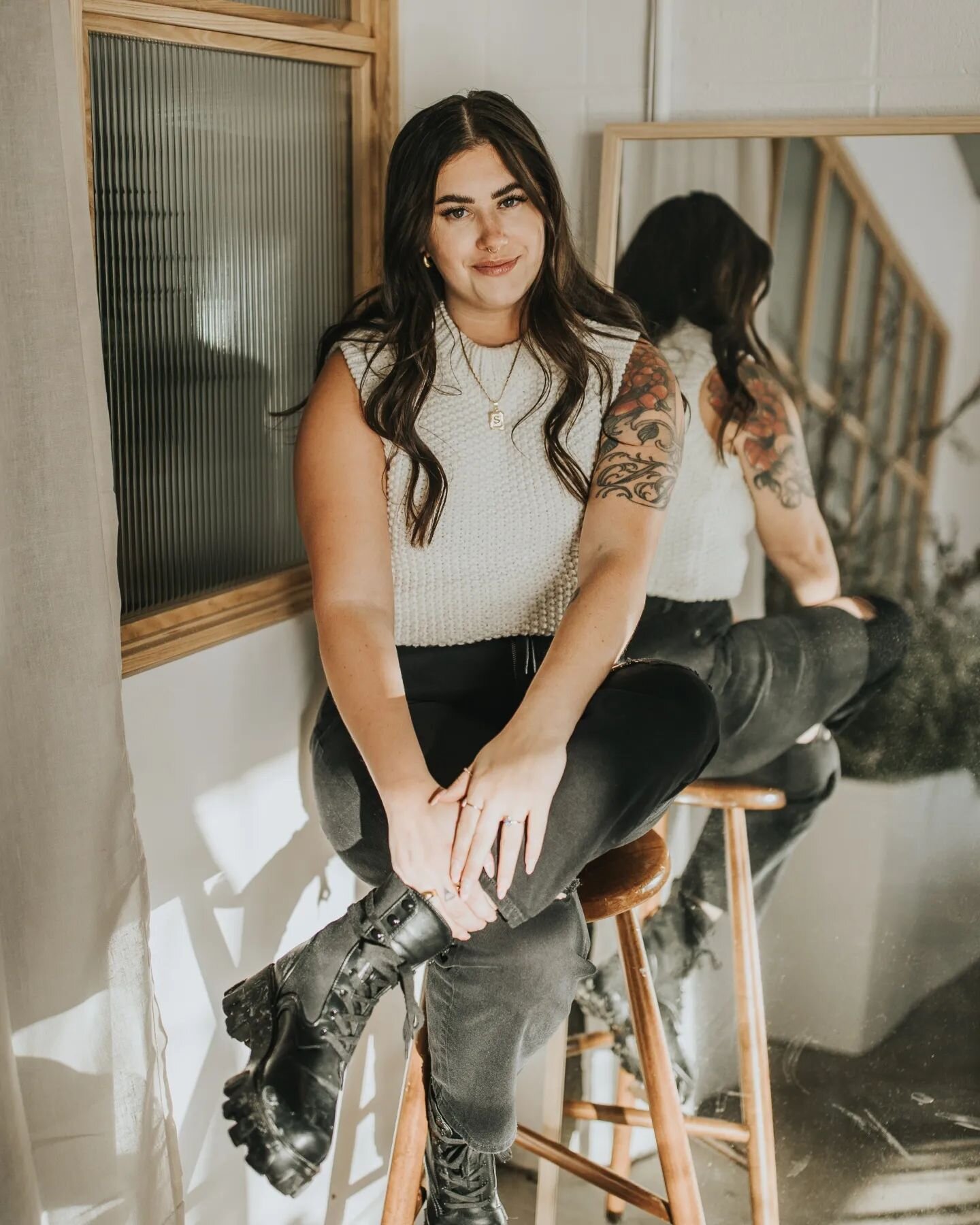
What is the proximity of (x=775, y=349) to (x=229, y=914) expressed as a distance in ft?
3.71

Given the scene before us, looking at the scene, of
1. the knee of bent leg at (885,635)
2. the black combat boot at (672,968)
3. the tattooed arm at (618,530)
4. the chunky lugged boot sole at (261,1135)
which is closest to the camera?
the chunky lugged boot sole at (261,1135)

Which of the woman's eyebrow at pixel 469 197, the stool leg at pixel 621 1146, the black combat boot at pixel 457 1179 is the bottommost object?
the stool leg at pixel 621 1146

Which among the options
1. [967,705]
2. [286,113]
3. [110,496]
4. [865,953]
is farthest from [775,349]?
[110,496]

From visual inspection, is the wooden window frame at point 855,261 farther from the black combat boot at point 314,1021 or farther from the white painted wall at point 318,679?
the black combat boot at point 314,1021

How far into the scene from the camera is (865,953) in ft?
6.30

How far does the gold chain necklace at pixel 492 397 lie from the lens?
5.50 ft

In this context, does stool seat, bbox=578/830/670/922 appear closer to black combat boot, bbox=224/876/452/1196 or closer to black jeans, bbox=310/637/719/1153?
black jeans, bbox=310/637/719/1153

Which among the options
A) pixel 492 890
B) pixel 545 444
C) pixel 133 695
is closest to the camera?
pixel 492 890

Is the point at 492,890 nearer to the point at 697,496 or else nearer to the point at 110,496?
the point at 110,496

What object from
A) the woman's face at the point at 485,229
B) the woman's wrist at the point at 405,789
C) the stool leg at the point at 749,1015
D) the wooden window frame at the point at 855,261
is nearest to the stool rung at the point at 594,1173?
the stool leg at the point at 749,1015

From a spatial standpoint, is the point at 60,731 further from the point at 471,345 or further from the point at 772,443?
the point at 772,443

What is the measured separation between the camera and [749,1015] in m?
1.91

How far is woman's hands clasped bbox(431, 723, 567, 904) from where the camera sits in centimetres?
129

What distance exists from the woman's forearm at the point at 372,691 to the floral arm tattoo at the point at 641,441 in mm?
357
